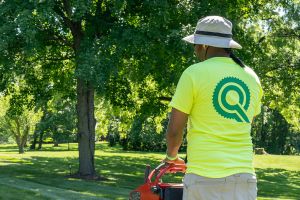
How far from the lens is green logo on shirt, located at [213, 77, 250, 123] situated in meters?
3.37

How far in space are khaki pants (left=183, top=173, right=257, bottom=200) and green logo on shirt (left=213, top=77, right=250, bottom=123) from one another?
0.38m

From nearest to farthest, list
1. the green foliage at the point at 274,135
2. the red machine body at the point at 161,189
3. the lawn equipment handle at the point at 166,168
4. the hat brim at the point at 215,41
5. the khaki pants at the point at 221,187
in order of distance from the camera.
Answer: the khaki pants at the point at 221,187 → the hat brim at the point at 215,41 → the red machine body at the point at 161,189 → the lawn equipment handle at the point at 166,168 → the green foliage at the point at 274,135

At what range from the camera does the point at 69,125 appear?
172ft

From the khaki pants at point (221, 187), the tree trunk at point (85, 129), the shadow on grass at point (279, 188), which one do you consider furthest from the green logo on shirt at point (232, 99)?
the tree trunk at point (85, 129)

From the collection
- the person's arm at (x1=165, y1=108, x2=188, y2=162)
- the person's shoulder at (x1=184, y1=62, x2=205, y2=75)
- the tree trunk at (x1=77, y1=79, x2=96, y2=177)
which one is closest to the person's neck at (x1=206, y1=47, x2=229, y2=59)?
the person's shoulder at (x1=184, y1=62, x2=205, y2=75)

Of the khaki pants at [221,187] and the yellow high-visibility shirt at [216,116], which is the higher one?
the yellow high-visibility shirt at [216,116]

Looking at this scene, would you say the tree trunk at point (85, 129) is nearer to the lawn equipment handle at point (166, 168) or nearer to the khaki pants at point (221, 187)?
the lawn equipment handle at point (166, 168)

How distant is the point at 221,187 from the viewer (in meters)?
3.23

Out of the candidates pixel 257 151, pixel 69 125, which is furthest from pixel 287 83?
pixel 69 125

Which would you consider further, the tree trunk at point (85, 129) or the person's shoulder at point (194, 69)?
the tree trunk at point (85, 129)

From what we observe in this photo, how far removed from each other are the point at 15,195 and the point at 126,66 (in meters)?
8.25

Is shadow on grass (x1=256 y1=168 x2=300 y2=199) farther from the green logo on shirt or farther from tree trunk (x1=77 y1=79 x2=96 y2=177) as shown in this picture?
the green logo on shirt

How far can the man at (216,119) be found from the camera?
324 centimetres

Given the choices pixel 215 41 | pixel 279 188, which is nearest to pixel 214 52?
pixel 215 41
